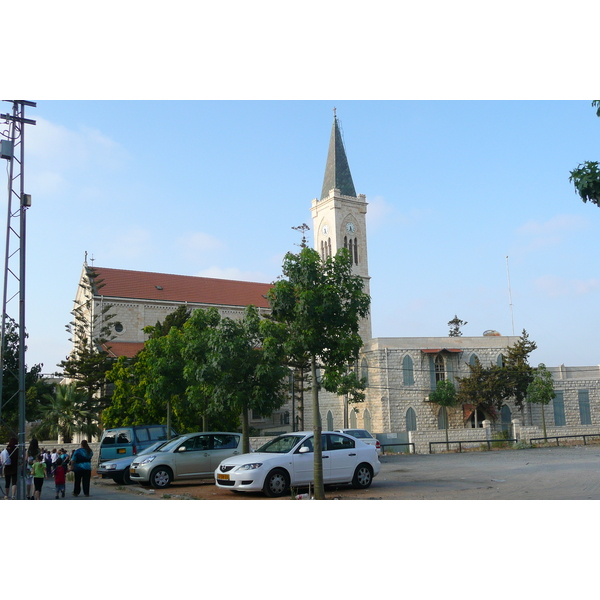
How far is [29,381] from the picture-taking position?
4000 centimetres

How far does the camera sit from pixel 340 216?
219 ft

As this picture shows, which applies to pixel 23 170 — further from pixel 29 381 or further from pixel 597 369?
pixel 597 369

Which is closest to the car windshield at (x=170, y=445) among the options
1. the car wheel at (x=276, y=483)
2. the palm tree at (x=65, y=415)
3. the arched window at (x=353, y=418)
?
the car wheel at (x=276, y=483)

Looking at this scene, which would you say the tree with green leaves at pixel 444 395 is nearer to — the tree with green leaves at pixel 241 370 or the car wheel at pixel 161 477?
the tree with green leaves at pixel 241 370

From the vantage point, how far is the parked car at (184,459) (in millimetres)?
15703

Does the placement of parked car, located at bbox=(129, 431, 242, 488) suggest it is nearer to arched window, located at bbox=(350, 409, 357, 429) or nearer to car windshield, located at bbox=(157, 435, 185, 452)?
car windshield, located at bbox=(157, 435, 185, 452)

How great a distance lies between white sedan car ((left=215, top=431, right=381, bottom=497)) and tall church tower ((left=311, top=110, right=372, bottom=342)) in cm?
5079

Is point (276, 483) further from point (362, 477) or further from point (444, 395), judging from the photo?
point (444, 395)

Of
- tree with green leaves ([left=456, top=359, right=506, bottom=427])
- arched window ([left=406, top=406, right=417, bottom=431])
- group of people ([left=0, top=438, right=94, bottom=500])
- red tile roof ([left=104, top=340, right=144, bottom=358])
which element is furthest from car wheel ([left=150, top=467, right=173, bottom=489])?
red tile roof ([left=104, top=340, right=144, bottom=358])

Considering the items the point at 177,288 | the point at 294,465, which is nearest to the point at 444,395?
the point at 177,288

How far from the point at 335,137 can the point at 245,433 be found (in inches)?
2263

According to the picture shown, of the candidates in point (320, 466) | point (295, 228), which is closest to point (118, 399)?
point (295, 228)

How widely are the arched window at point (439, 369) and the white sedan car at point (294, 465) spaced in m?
29.2

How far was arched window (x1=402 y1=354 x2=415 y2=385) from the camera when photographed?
4256 centimetres
